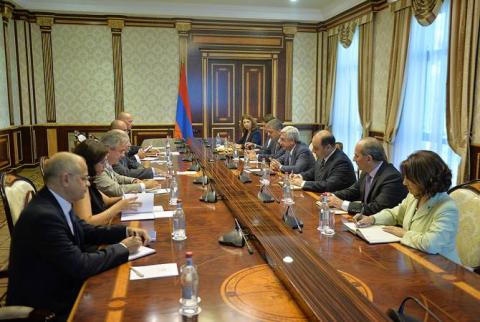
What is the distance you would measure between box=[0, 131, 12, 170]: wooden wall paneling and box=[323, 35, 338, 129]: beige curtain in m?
5.89

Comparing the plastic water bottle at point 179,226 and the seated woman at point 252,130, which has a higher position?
the seated woman at point 252,130

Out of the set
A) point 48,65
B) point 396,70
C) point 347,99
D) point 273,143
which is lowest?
point 273,143

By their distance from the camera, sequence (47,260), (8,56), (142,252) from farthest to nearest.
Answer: (8,56), (142,252), (47,260)

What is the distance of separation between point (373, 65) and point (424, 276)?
562 cm

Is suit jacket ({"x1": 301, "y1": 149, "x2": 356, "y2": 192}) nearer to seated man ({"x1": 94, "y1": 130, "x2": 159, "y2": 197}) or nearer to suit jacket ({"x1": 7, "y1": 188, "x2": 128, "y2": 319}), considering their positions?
seated man ({"x1": 94, "y1": 130, "x2": 159, "y2": 197})

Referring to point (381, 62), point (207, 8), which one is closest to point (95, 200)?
point (381, 62)

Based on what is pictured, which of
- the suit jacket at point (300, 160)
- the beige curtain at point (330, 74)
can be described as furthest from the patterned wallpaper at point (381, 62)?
the suit jacket at point (300, 160)

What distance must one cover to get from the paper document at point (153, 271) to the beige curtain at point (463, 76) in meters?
3.99

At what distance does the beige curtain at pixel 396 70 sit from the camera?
18.6ft

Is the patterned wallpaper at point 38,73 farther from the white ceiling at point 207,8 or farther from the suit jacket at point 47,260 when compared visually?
the suit jacket at point 47,260

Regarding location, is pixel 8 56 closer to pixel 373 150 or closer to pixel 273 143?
pixel 273 143

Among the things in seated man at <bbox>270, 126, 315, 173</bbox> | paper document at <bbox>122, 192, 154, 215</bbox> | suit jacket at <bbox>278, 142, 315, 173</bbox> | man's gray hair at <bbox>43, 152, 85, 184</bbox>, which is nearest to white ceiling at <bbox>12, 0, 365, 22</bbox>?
seated man at <bbox>270, 126, 315, 173</bbox>

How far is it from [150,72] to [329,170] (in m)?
5.53

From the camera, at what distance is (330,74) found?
27.2ft
